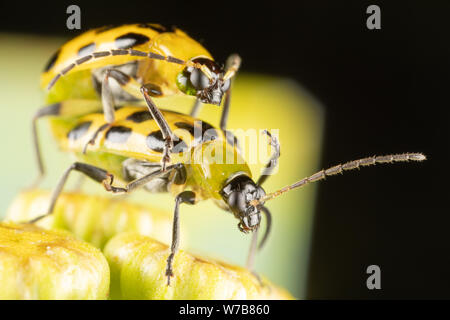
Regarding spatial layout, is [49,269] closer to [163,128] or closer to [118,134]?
[163,128]

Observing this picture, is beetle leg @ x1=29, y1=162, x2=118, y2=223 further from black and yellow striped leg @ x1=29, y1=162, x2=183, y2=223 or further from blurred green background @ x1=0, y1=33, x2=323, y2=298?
blurred green background @ x1=0, y1=33, x2=323, y2=298

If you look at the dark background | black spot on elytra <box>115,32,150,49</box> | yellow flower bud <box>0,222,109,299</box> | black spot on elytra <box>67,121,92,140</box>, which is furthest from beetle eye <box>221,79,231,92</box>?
the dark background

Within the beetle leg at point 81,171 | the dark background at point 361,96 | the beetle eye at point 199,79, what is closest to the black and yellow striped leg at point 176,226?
the beetle leg at point 81,171

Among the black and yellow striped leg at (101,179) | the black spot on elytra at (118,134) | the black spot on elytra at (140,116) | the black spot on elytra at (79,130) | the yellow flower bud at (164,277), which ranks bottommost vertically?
the yellow flower bud at (164,277)

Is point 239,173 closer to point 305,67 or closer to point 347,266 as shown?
point 347,266

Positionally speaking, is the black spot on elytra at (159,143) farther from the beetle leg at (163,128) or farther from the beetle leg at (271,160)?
the beetle leg at (271,160)

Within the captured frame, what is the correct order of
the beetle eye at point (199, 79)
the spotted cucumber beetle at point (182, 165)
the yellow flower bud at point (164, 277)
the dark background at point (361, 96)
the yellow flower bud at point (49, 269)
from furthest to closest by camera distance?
the dark background at point (361, 96) → the beetle eye at point (199, 79) → the spotted cucumber beetle at point (182, 165) → the yellow flower bud at point (164, 277) → the yellow flower bud at point (49, 269)
